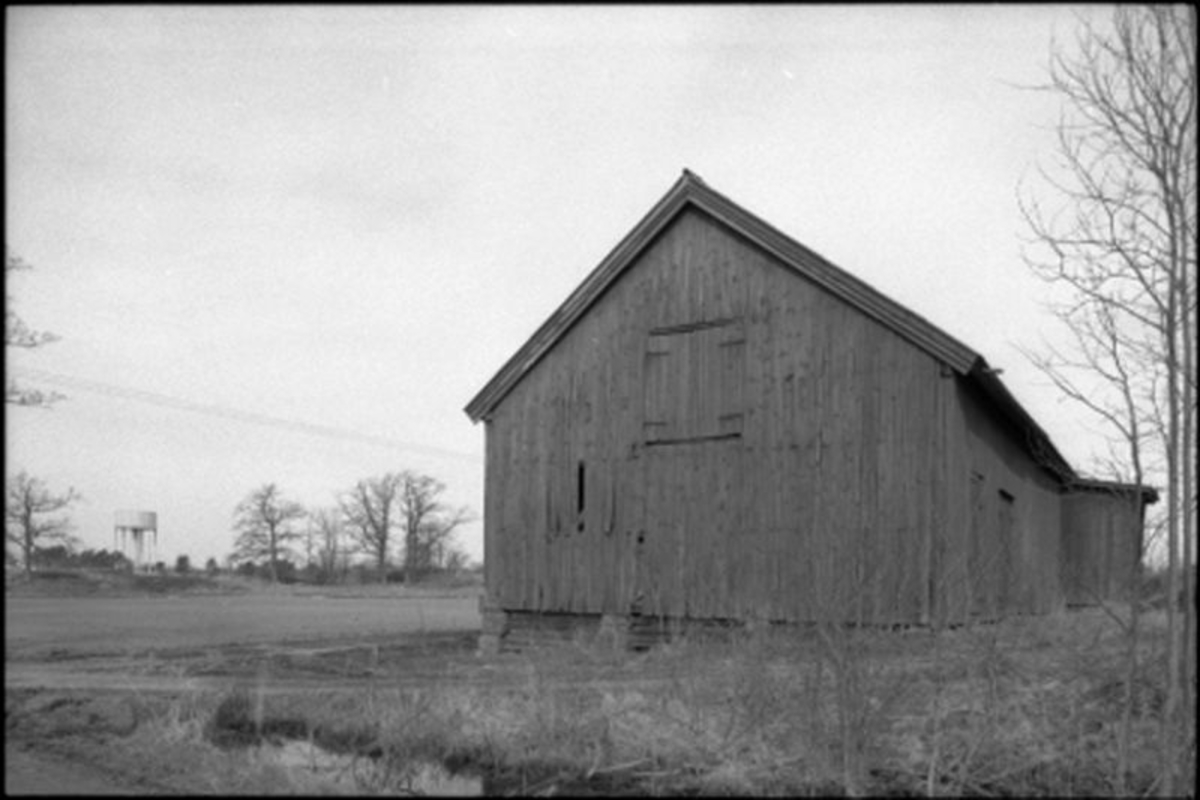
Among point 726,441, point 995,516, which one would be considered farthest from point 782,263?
point 995,516

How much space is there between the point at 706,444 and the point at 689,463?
464mm

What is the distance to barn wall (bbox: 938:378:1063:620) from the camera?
16.9 metres

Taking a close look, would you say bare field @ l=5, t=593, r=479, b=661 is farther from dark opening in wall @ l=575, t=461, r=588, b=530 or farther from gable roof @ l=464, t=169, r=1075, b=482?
gable roof @ l=464, t=169, r=1075, b=482

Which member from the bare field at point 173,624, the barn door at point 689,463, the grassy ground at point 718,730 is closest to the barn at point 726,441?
the barn door at point 689,463

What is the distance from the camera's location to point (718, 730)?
939cm

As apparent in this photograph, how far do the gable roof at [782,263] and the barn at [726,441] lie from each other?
34mm

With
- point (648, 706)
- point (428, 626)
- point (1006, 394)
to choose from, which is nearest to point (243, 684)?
point (648, 706)

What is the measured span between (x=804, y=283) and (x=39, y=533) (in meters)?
12.9

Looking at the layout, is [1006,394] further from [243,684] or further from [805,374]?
[243,684]

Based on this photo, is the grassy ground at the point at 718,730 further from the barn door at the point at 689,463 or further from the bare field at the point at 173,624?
the barn door at the point at 689,463

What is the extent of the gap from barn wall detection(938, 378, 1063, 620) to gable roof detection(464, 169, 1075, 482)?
422mm

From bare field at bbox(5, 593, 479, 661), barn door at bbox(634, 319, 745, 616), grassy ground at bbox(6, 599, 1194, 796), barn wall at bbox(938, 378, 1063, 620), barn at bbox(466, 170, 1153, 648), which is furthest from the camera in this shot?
bare field at bbox(5, 593, 479, 661)

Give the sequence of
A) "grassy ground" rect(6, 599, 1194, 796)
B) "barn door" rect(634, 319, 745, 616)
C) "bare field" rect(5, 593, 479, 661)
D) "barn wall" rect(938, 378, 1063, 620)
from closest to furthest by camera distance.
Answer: "grassy ground" rect(6, 599, 1194, 796) < "barn wall" rect(938, 378, 1063, 620) < "barn door" rect(634, 319, 745, 616) < "bare field" rect(5, 593, 479, 661)

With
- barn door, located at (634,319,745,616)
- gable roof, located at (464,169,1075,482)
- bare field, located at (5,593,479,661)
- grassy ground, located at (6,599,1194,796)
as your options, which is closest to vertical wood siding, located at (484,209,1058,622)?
barn door, located at (634,319,745,616)
